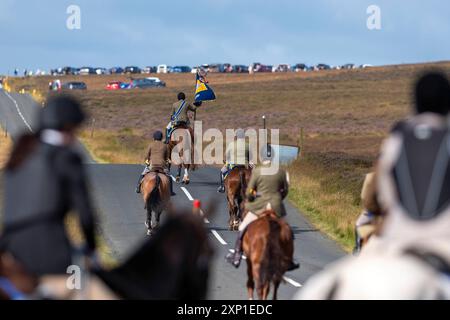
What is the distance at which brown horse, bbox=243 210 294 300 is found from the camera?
1666 centimetres

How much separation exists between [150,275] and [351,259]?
1.51 m

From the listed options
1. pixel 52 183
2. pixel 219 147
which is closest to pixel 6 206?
pixel 52 183

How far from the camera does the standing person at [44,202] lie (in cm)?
894

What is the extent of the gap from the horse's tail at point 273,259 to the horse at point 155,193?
10.3 m

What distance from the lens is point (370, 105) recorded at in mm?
111438

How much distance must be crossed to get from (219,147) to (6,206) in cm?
5276

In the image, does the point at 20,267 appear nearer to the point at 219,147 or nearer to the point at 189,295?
the point at 189,295

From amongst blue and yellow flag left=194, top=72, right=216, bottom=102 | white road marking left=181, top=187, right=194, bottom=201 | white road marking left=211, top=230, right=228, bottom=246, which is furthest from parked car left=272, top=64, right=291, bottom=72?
white road marking left=211, top=230, right=228, bottom=246

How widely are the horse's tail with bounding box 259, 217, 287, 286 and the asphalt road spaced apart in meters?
0.99

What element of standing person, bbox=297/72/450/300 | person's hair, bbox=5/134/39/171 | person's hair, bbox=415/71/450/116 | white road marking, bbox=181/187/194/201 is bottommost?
white road marking, bbox=181/187/194/201

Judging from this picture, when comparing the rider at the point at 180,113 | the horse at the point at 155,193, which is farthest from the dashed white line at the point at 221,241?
the rider at the point at 180,113

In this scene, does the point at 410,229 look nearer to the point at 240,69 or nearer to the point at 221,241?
the point at 221,241

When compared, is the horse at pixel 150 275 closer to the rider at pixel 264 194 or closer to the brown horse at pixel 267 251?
the brown horse at pixel 267 251

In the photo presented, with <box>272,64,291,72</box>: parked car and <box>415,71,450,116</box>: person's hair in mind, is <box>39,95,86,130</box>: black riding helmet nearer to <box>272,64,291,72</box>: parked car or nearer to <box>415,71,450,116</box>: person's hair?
<box>415,71,450,116</box>: person's hair
